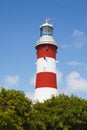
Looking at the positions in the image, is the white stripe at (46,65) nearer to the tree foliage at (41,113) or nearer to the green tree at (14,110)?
the tree foliage at (41,113)

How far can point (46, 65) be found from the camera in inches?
2013

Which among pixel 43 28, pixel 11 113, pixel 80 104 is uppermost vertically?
pixel 43 28

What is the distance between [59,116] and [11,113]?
9.63 m

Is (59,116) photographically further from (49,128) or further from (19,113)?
(19,113)

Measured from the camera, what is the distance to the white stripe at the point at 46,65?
168 feet

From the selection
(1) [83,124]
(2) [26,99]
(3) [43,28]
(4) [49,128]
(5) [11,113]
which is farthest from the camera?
(3) [43,28]

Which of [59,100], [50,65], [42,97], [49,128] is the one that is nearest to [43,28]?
[50,65]

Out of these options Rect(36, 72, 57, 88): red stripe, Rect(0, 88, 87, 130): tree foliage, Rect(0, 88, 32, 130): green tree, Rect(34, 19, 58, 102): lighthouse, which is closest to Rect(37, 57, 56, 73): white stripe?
Rect(34, 19, 58, 102): lighthouse

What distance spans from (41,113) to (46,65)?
1061 cm

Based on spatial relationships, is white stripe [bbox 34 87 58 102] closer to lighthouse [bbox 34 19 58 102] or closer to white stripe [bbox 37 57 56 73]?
lighthouse [bbox 34 19 58 102]

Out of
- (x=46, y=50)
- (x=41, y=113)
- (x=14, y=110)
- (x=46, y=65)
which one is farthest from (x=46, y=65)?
(x=14, y=110)

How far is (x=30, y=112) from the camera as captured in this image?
3672 centimetres

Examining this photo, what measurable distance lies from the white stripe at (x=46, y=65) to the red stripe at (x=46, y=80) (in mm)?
531

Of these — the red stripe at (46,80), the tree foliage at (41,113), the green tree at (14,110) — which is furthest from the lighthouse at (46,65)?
the green tree at (14,110)
